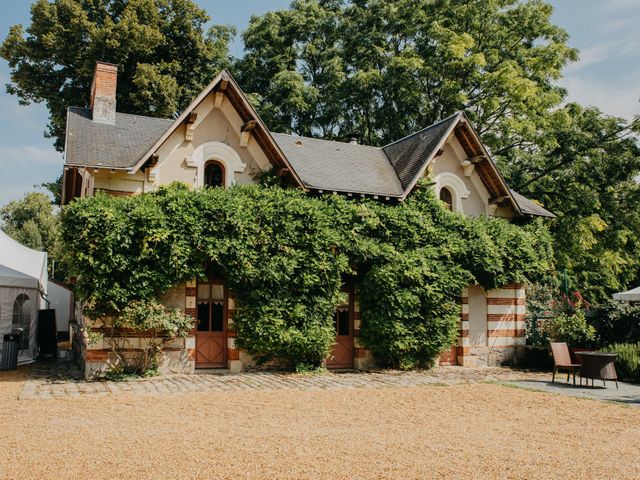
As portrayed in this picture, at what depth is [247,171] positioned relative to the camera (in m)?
15.7

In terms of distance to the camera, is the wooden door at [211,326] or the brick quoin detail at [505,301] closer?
the wooden door at [211,326]

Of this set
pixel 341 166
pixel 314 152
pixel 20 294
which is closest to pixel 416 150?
pixel 341 166

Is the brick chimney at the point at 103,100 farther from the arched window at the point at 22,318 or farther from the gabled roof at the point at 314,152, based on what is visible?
the arched window at the point at 22,318

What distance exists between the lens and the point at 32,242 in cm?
5091

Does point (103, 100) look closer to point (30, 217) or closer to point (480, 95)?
point (480, 95)

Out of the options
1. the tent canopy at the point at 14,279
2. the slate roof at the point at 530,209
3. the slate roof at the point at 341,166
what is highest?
the slate roof at the point at 341,166

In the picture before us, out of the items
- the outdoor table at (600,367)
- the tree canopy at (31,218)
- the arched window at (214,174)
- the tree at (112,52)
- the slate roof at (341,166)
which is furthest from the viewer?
the tree canopy at (31,218)

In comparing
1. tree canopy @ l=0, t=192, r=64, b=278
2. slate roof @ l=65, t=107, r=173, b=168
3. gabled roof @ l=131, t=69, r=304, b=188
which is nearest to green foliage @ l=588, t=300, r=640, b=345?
gabled roof @ l=131, t=69, r=304, b=188

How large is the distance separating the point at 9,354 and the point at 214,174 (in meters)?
7.32

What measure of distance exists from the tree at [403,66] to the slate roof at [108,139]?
9934mm

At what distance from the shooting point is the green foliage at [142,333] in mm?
13016

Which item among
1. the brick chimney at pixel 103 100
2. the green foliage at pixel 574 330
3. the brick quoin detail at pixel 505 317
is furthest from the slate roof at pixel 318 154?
the green foliage at pixel 574 330

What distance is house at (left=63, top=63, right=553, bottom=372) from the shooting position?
1445 cm

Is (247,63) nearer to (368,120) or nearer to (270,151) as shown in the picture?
(368,120)
